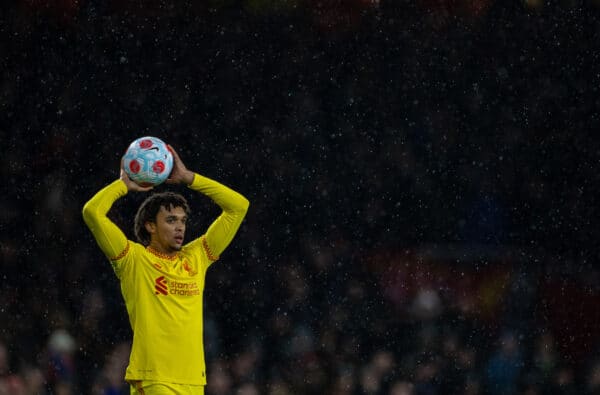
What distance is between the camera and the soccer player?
405 centimetres

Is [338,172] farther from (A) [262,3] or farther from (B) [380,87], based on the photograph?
(A) [262,3]

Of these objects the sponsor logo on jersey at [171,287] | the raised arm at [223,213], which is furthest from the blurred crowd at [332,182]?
the sponsor logo on jersey at [171,287]

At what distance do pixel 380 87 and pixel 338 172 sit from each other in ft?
3.59

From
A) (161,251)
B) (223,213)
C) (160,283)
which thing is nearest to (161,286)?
(160,283)

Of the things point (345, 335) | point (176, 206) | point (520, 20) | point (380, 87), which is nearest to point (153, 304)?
point (176, 206)

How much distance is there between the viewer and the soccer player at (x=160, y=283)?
4055 millimetres

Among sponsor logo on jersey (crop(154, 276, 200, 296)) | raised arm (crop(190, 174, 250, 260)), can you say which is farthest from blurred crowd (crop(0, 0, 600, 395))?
sponsor logo on jersey (crop(154, 276, 200, 296))

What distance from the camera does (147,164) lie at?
4316 mm

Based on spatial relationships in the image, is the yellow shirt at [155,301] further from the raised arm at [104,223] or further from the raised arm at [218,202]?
the raised arm at [218,202]

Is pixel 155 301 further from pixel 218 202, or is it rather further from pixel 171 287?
pixel 218 202

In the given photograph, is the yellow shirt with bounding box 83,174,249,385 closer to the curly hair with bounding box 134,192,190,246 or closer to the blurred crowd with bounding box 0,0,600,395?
the curly hair with bounding box 134,192,190,246

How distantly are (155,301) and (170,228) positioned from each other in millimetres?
312

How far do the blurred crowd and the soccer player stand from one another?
11.8ft

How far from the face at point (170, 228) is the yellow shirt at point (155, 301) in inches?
2.3
